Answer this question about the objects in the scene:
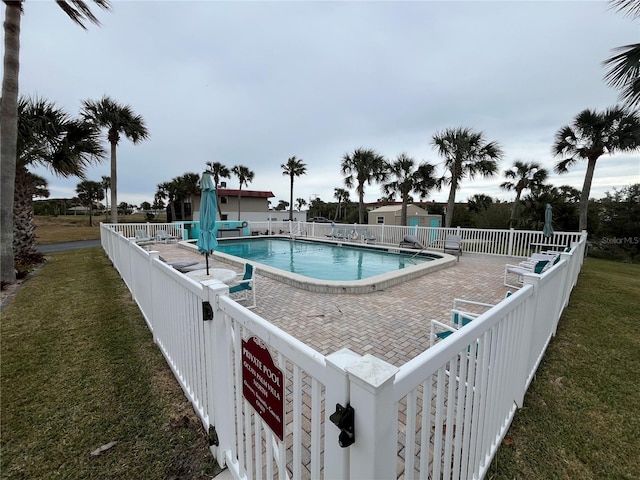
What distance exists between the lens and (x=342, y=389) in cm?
87

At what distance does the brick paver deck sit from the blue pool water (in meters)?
2.51

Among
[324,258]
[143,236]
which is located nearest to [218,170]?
[143,236]

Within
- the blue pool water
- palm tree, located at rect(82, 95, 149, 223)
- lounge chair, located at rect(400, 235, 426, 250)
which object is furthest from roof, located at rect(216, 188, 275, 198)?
lounge chair, located at rect(400, 235, 426, 250)

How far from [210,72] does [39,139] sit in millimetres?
5846

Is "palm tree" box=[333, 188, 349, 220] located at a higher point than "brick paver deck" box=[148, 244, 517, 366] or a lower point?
higher

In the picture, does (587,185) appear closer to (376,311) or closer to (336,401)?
(376,311)

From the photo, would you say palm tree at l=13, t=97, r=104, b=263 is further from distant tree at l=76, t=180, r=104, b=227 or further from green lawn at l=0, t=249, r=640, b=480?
distant tree at l=76, t=180, r=104, b=227

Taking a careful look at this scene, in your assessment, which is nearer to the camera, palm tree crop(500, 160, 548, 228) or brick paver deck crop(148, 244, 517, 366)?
brick paver deck crop(148, 244, 517, 366)

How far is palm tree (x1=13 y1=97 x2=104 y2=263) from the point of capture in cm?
827

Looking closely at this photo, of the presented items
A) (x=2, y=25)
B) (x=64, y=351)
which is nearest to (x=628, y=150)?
(x=64, y=351)

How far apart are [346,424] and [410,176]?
2141cm

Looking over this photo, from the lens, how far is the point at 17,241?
9.44 metres

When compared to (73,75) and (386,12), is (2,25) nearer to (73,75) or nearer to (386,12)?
(73,75)

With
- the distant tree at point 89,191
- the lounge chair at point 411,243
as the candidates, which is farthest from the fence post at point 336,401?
the distant tree at point 89,191
